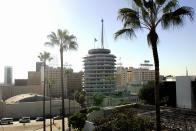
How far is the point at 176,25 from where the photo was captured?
17.1 metres

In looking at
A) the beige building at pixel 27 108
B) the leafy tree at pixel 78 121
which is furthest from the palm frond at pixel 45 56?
the beige building at pixel 27 108

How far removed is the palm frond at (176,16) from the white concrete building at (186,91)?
29.0 meters

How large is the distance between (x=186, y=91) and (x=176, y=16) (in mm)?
30223

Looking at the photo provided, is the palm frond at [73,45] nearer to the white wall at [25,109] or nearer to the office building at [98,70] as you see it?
the white wall at [25,109]

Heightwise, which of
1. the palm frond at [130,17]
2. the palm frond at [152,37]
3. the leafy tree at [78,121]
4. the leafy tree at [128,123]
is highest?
the palm frond at [130,17]

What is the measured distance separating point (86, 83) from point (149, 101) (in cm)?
13426

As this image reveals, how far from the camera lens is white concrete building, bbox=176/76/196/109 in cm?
4472

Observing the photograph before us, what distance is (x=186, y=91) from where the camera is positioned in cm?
4556

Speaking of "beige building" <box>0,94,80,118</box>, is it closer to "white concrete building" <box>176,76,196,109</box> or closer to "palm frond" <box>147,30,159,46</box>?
"white concrete building" <box>176,76,196,109</box>

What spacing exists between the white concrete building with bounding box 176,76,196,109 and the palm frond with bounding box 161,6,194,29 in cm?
2896

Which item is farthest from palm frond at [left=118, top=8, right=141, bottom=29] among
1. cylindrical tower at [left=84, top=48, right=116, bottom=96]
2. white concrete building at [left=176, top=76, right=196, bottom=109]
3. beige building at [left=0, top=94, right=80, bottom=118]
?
cylindrical tower at [left=84, top=48, right=116, bottom=96]

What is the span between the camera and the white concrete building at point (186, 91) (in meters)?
44.7

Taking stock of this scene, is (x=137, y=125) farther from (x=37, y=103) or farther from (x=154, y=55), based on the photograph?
(x=37, y=103)

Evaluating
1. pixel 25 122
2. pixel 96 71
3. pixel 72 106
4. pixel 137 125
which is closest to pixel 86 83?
pixel 96 71
